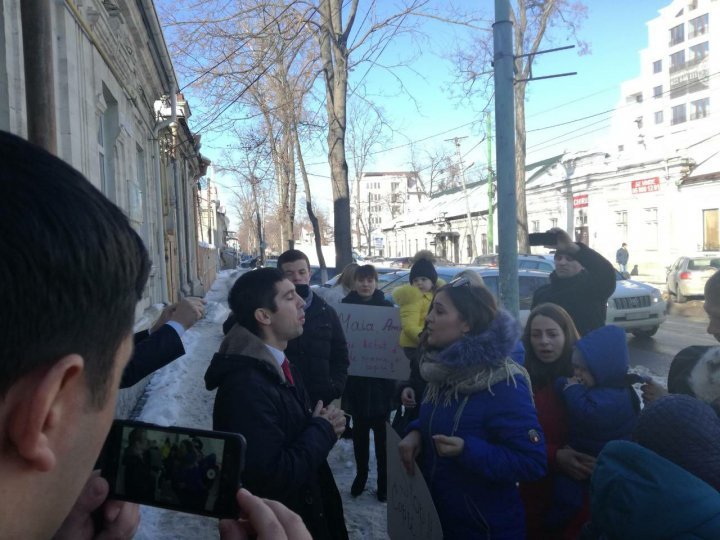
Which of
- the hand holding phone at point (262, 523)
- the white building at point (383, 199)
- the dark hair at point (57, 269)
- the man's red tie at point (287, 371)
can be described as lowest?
the man's red tie at point (287, 371)

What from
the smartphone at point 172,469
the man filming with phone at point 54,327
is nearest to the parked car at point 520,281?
Result: the smartphone at point 172,469

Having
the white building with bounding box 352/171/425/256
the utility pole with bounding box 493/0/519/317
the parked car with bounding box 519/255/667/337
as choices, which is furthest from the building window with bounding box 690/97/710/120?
the utility pole with bounding box 493/0/519/317

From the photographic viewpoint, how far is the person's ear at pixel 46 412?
2.10ft

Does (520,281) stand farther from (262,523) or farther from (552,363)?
(262,523)

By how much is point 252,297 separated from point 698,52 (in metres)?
75.0

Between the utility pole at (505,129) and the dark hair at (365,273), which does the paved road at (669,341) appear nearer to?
the utility pole at (505,129)

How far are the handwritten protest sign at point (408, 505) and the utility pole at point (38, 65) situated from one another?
8.16 feet

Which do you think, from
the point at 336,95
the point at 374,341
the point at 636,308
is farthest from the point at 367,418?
the point at 636,308

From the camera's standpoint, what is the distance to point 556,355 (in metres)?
3.21

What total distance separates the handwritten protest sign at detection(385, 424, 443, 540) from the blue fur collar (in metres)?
0.50

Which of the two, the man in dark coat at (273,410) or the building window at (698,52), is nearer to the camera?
the man in dark coat at (273,410)

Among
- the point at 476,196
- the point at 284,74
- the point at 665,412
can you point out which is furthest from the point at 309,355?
the point at 476,196

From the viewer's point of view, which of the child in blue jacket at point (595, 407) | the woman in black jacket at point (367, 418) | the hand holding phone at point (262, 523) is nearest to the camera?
the hand holding phone at point (262, 523)

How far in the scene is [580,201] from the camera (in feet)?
106
